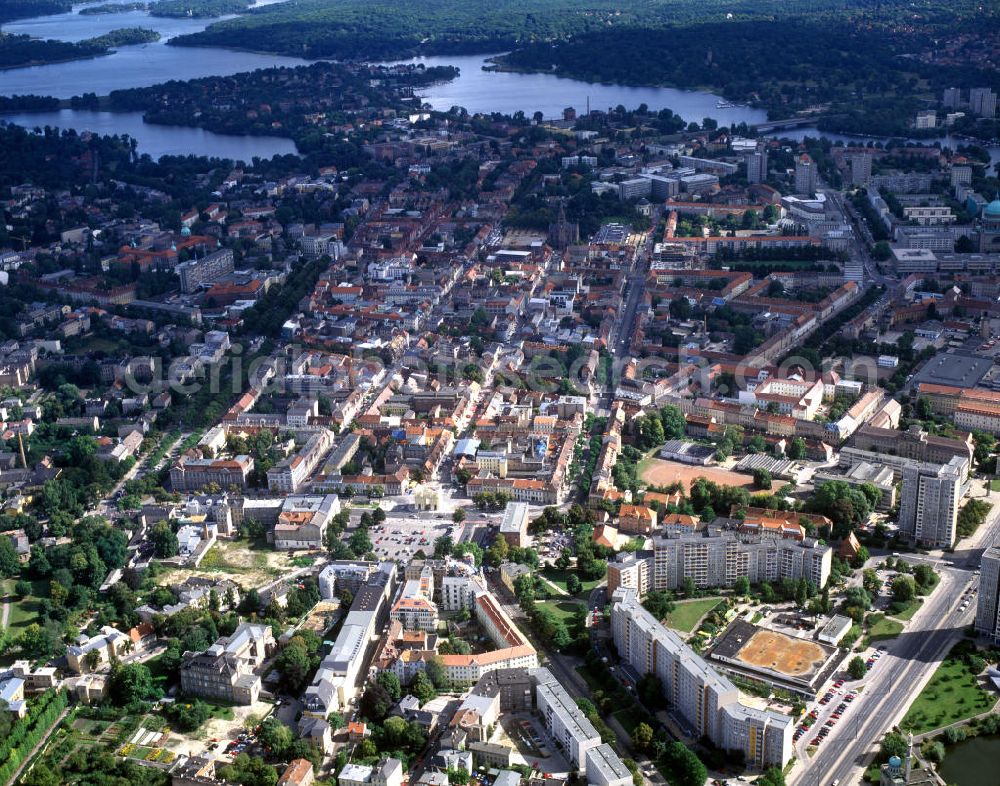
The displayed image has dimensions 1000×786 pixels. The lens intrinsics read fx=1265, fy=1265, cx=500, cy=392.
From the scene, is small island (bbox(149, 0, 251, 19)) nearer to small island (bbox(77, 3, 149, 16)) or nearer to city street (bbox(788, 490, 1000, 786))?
small island (bbox(77, 3, 149, 16))

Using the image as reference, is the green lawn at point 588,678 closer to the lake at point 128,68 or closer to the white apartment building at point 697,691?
the white apartment building at point 697,691

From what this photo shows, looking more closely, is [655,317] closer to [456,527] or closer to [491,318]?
[491,318]

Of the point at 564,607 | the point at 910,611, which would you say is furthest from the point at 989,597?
the point at 564,607

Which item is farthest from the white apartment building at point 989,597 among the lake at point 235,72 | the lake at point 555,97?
the lake at point 555,97

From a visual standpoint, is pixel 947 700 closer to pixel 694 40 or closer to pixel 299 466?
pixel 299 466

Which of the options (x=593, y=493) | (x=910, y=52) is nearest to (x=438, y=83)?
(x=910, y=52)
